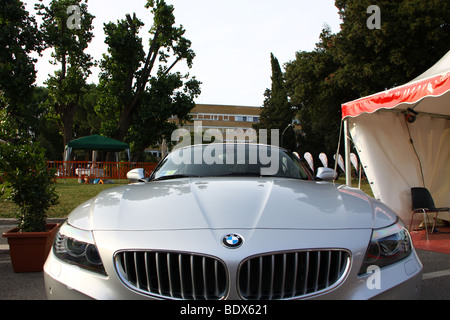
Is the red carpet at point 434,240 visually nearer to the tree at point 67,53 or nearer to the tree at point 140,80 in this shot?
the tree at point 140,80

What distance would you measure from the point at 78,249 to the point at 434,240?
18.9ft

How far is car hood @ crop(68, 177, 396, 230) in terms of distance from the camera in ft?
6.13

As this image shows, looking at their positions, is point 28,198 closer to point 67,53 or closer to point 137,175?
point 137,175

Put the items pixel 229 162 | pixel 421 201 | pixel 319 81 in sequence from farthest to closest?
pixel 319 81
pixel 421 201
pixel 229 162

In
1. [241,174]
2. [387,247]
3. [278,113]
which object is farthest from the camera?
[278,113]

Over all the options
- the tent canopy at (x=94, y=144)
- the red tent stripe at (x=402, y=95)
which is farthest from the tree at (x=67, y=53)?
the red tent stripe at (x=402, y=95)

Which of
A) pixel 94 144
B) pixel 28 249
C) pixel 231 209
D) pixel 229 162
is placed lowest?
pixel 28 249

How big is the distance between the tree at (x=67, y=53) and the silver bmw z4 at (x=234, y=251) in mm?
24834

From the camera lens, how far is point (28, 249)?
3.75 metres

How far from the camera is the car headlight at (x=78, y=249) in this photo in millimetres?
1816

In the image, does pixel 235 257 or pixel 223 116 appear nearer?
pixel 235 257

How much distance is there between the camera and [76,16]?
80.9ft

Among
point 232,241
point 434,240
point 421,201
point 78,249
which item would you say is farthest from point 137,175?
point 421,201

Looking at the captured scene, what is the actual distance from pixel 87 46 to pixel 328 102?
56.6 ft
